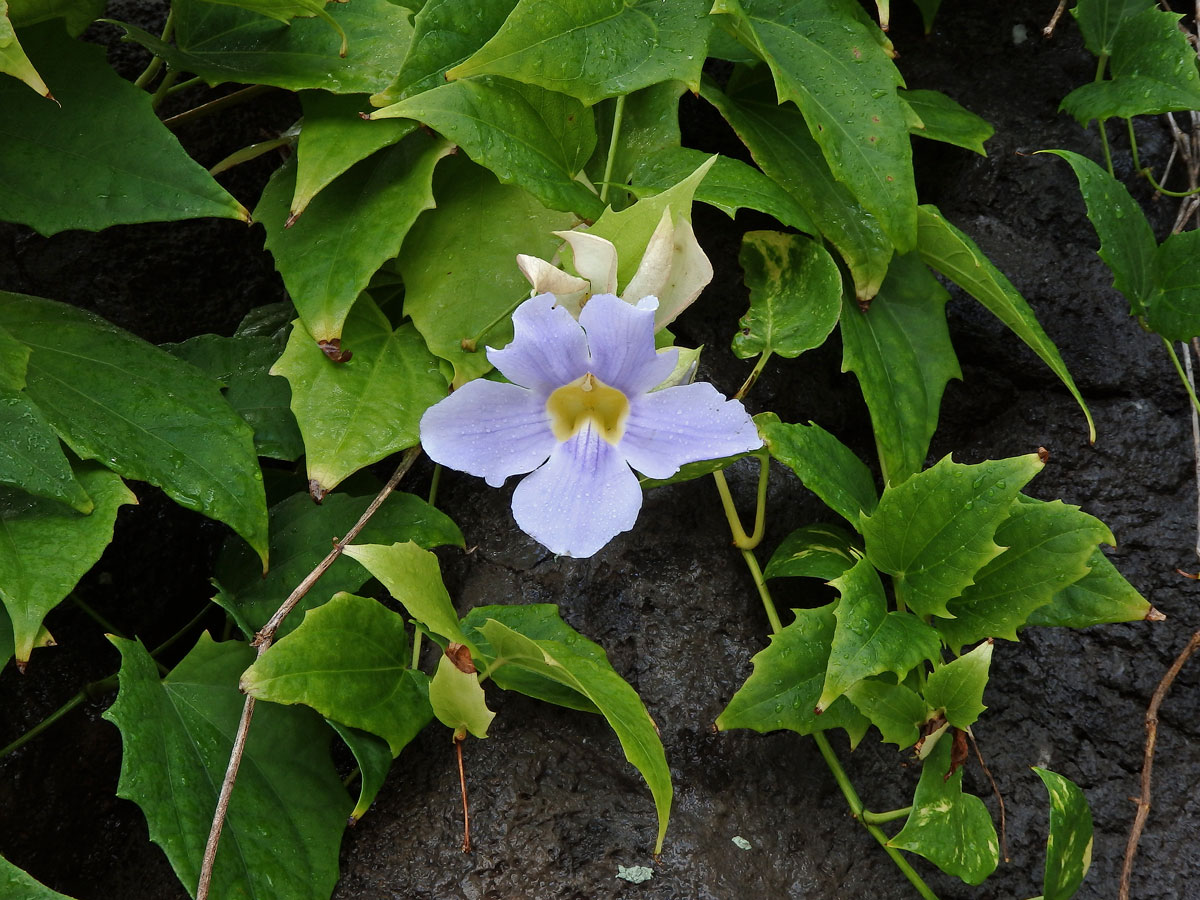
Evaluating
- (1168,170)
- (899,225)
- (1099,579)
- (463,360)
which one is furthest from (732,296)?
(1168,170)

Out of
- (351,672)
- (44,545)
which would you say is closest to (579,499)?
(351,672)

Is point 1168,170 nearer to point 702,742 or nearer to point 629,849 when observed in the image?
point 702,742

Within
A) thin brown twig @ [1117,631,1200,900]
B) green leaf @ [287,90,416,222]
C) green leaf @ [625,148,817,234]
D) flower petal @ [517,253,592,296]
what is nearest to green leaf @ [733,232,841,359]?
green leaf @ [625,148,817,234]

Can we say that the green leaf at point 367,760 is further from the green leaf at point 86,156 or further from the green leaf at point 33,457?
the green leaf at point 86,156

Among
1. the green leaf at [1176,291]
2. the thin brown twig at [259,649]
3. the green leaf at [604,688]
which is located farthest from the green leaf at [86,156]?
the green leaf at [1176,291]

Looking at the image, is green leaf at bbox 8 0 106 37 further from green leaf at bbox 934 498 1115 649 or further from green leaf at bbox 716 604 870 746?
green leaf at bbox 934 498 1115 649

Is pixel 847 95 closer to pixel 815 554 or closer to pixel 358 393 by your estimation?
pixel 815 554
